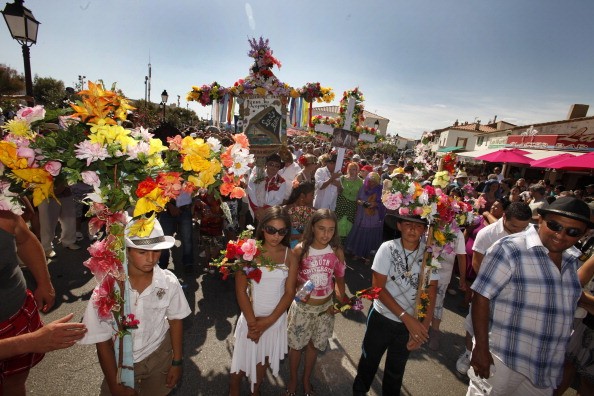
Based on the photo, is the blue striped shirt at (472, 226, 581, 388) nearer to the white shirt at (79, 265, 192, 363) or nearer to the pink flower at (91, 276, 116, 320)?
the white shirt at (79, 265, 192, 363)

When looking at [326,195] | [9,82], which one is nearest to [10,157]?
[326,195]

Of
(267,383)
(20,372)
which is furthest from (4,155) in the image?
(267,383)

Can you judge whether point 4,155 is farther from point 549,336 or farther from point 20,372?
point 549,336

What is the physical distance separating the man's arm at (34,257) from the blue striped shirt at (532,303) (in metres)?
3.71

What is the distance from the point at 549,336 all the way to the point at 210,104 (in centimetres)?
631

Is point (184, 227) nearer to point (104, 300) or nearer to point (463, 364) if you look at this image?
point (104, 300)

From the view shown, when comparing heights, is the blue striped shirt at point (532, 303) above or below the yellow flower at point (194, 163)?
below

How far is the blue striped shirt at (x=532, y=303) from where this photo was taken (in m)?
2.11

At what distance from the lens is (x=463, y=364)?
3.34 m

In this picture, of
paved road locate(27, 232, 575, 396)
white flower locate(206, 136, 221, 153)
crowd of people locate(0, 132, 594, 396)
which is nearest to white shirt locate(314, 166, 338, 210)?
paved road locate(27, 232, 575, 396)

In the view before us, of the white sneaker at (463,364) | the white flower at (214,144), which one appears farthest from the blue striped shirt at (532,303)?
the white flower at (214,144)

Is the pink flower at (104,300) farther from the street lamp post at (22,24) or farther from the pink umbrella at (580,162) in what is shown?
the pink umbrella at (580,162)

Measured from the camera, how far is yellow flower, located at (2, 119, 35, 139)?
4.60 feet

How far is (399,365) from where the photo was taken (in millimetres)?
2559
